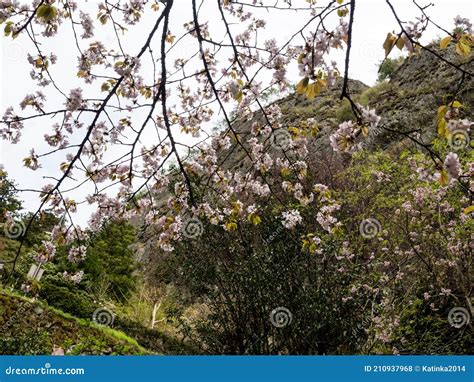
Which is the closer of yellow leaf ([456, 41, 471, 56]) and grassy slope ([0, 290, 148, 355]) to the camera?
yellow leaf ([456, 41, 471, 56])

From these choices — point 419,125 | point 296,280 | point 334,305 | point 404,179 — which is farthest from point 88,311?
point 419,125

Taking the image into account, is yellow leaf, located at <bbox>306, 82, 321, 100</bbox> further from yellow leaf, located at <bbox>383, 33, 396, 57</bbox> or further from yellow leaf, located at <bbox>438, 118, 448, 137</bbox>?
yellow leaf, located at <bbox>438, 118, 448, 137</bbox>

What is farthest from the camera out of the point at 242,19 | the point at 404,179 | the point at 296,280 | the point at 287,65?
the point at 404,179

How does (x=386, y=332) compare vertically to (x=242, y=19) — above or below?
below

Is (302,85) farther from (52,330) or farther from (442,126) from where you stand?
(52,330)

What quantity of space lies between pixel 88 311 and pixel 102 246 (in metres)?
3.89

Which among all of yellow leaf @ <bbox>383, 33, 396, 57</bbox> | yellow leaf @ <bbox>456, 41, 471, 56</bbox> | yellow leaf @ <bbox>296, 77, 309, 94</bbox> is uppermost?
yellow leaf @ <bbox>456, 41, 471, 56</bbox>

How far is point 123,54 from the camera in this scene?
3.05 m

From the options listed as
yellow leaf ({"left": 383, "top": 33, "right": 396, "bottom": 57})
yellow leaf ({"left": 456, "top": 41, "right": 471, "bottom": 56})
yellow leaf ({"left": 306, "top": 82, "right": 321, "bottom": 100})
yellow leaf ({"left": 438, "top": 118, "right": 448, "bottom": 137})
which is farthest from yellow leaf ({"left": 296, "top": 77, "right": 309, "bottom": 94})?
yellow leaf ({"left": 456, "top": 41, "right": 471, "bottom": 56})

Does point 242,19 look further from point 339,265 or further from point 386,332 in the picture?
point 386,332

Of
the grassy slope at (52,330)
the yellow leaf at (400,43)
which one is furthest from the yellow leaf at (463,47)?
the grassy slope at (52,330)

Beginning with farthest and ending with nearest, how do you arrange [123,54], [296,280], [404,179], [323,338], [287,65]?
[404,179] → [296,280] → [323,338] → [287,65] → [123,54]

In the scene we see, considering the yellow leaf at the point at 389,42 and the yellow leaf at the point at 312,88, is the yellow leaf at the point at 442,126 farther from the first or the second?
the yellow leaf at the point at 312,88

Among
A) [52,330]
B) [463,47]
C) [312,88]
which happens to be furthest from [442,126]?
[52,330]
